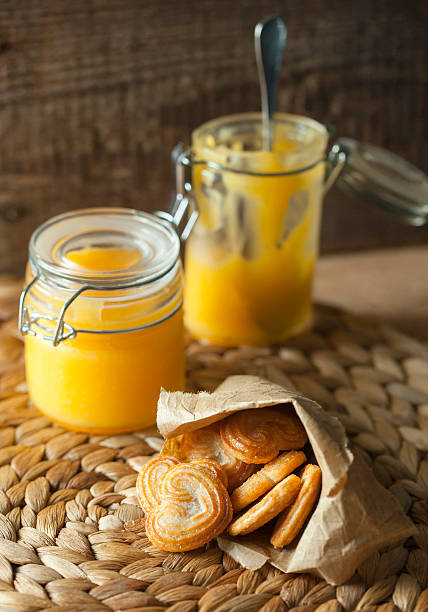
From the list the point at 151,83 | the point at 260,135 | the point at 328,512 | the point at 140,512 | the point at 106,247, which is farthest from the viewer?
the point at 151,83

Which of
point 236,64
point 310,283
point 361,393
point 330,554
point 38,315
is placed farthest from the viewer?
point 236,64

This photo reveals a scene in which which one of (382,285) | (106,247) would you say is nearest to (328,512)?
(106,247)

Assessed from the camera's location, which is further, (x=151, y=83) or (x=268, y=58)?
(x=151, y=83)

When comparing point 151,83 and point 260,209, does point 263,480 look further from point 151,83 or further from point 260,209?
point 151,83

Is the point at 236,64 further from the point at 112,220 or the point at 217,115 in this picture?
the point at 112,220

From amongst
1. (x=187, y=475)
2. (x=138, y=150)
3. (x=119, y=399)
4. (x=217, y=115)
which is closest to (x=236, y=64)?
(x=217, y=115)

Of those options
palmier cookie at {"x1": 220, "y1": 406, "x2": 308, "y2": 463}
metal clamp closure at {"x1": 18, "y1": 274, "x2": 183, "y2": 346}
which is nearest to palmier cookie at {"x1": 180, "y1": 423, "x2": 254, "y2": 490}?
palmier cookie at {"x1": 220, "y1": 406, "x2": 308, "y2": 463}

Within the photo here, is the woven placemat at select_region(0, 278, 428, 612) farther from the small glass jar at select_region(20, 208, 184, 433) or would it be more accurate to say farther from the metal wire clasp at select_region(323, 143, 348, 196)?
the metal wire clasp at select_region(323, 143, 348, 196)
